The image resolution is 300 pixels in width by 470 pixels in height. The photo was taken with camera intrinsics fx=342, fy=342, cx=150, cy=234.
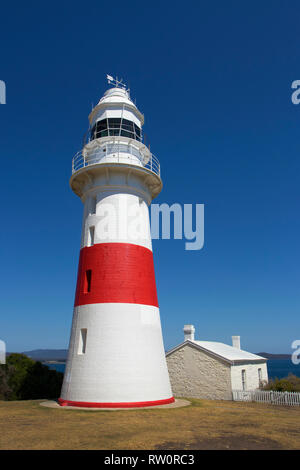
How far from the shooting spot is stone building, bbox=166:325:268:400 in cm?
2348

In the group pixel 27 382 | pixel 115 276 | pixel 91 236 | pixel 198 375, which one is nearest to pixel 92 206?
pixel 91 236

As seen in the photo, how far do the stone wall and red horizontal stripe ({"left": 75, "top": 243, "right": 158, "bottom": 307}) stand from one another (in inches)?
361

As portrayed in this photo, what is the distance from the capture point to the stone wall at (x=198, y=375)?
23484 millimetres

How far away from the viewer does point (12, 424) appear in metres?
11.8

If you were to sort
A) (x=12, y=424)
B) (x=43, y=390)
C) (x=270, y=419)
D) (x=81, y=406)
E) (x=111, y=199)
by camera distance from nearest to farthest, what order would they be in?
1. (x=12, y=424)
2. (x=270, y=419)
3. (x=81, y=406)
4. (x=111, y=199)
5. (x=43, y=390)

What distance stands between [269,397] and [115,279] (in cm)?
1388

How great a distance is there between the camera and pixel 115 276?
16781 mm

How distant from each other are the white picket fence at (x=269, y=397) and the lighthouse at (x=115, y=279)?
805 centimetres

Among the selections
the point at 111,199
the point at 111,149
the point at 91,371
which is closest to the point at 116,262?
the point at 111,199

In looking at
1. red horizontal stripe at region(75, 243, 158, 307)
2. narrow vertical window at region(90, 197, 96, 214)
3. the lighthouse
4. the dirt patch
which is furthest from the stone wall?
the dirt patch

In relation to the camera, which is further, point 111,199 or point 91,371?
point 111,199

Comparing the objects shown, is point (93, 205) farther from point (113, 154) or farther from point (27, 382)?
point (27, 382)
